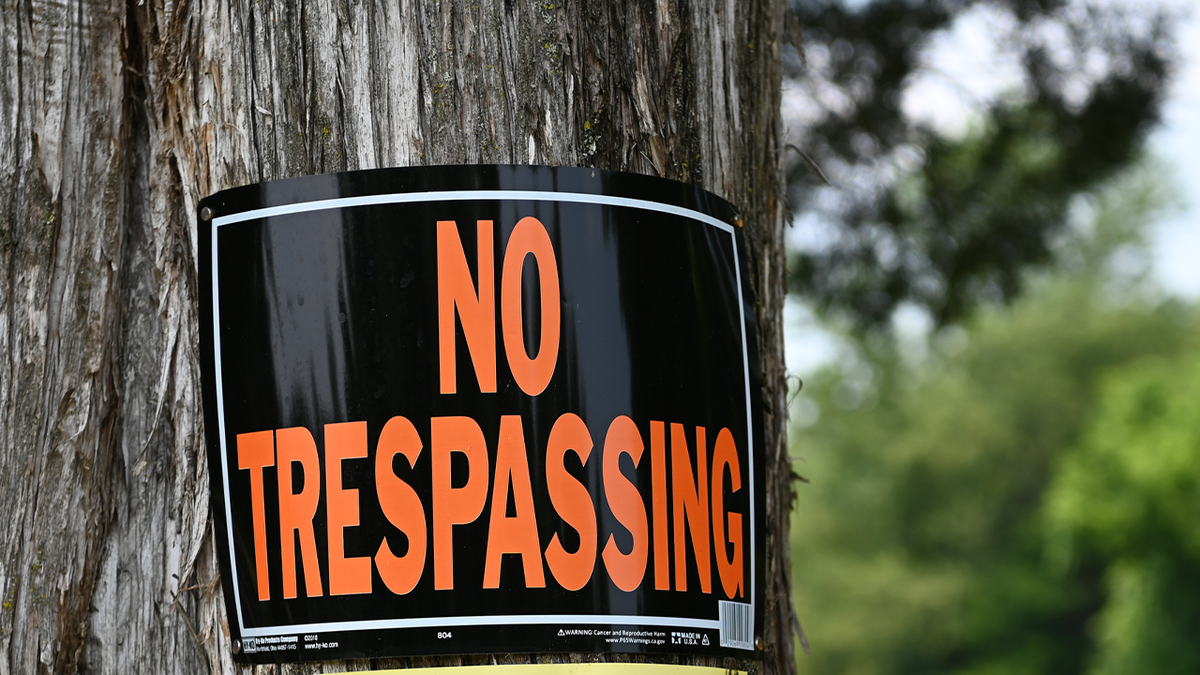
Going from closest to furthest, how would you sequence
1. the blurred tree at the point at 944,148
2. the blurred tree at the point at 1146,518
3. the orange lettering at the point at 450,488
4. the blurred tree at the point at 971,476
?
the orange lettering at the point at 450,488 → the blurred tree at the point at 944,148 → the blurred tree at the point at 1146,518 → the blurred tree at the point at 971,476

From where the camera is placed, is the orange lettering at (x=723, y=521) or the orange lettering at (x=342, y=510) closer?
the orange lettering at (x=342, y=510)

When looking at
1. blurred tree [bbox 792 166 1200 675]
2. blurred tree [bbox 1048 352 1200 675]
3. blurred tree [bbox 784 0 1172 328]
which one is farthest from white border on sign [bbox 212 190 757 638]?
blurred tree [bbox 792 166 1200 675]

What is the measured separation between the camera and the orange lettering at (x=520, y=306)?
123 cm

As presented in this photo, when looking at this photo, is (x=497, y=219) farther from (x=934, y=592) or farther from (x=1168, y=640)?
(x=934, y=592)

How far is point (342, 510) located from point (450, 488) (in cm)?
11

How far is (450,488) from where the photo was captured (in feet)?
3.97

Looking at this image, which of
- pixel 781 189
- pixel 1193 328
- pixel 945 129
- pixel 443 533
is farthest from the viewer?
pixel 1193 328

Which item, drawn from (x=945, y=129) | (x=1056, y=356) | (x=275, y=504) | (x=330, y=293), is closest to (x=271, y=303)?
(x=330, y=293)

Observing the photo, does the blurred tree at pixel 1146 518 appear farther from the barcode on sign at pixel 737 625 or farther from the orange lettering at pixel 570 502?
the orange lettering at pixel 570 502

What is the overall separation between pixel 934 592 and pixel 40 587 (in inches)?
1093

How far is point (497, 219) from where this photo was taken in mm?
1250

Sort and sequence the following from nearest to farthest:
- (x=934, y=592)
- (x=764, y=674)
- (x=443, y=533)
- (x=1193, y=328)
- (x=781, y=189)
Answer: (x=443, y=533) < (x=764, y=674) < (x=781, y=189) < (x=934, y=592) < (x=1193, y=328)

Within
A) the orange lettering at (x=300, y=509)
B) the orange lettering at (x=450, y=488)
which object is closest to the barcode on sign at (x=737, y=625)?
the orange lettering at (x=450, y=488)

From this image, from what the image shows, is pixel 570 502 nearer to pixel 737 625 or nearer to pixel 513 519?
pixel 513 519
